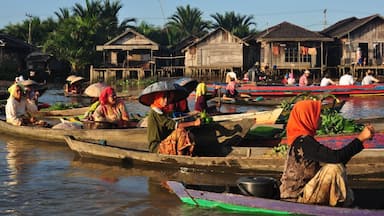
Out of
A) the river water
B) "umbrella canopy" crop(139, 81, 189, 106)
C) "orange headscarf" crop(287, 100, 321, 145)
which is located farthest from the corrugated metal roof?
"orange headscarf" crop(287, 100, 321, 145)

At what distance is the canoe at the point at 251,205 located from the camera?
486 centimetres

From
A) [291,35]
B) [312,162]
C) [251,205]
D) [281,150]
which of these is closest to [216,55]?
[291,35]

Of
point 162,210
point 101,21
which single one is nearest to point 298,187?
point 162,210

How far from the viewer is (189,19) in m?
54.2

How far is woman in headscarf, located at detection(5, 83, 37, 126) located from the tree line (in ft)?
90.1

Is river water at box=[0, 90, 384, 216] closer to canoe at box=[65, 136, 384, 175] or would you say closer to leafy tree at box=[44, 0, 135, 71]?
canoe at box=[65, 136, 384, 175]

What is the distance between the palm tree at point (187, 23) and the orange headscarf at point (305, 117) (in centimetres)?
4943

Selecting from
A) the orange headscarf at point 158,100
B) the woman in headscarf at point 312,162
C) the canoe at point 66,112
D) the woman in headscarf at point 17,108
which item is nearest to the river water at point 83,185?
the woman in headscarf at point 312,162

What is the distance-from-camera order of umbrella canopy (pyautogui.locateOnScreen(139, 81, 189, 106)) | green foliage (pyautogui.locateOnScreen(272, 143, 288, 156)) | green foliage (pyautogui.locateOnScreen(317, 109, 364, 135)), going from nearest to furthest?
green foliage (pyautogui.locateOnScreen(272, 143, 288, 156)) → umbrella canopy (pyautogui.locateOnScreen(139, 81, 189, 106)) → green foliage (pyautogui.locateOnScreen(317, 109, 364, 135))

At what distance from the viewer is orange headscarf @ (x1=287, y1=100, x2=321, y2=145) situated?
4492mm

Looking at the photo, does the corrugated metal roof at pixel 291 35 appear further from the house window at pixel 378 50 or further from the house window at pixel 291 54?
the house window at pixel 378 50

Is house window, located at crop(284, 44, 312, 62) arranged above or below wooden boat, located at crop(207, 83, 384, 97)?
above

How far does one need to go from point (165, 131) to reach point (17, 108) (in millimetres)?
5111

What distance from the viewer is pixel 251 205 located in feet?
17.4
